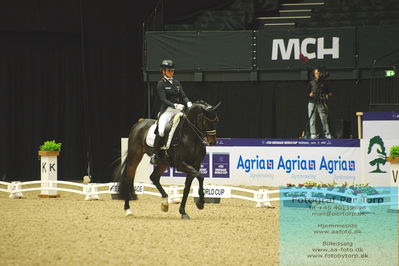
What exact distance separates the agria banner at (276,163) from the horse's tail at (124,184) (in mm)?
5512

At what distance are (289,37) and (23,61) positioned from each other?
8.54m

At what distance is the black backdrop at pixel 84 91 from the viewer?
23.8 m

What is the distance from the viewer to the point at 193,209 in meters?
16.4

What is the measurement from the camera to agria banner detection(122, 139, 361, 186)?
64.8ft

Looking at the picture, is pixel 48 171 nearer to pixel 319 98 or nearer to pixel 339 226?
pixel 319 98

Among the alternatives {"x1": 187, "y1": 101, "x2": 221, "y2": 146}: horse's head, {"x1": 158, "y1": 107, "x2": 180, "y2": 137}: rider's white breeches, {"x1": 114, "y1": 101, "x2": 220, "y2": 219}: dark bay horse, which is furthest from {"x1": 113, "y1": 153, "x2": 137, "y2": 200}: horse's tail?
{"x1": 187, "y1": 101, "x2": 221, "y2": 146}: horse's head

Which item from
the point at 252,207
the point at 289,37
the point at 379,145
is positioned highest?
the point at 289,37

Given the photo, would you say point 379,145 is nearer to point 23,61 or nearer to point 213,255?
point 213,255

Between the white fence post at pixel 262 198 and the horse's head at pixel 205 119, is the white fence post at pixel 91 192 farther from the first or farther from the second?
the horse's head at pixel 205 119

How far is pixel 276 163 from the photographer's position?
20.5 metres

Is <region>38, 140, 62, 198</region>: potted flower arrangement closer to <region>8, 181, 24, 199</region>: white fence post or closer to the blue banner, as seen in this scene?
<region>8, 181, 24, 199</region>: white fence post

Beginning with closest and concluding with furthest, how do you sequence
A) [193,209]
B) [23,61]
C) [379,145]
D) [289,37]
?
[193,209], [379,145], [289,37], [23,61]

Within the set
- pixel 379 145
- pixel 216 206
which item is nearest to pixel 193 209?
pixel 216 206

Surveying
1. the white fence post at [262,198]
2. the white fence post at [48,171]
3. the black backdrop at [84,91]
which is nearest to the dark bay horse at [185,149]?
the white fence post at [262,198]
